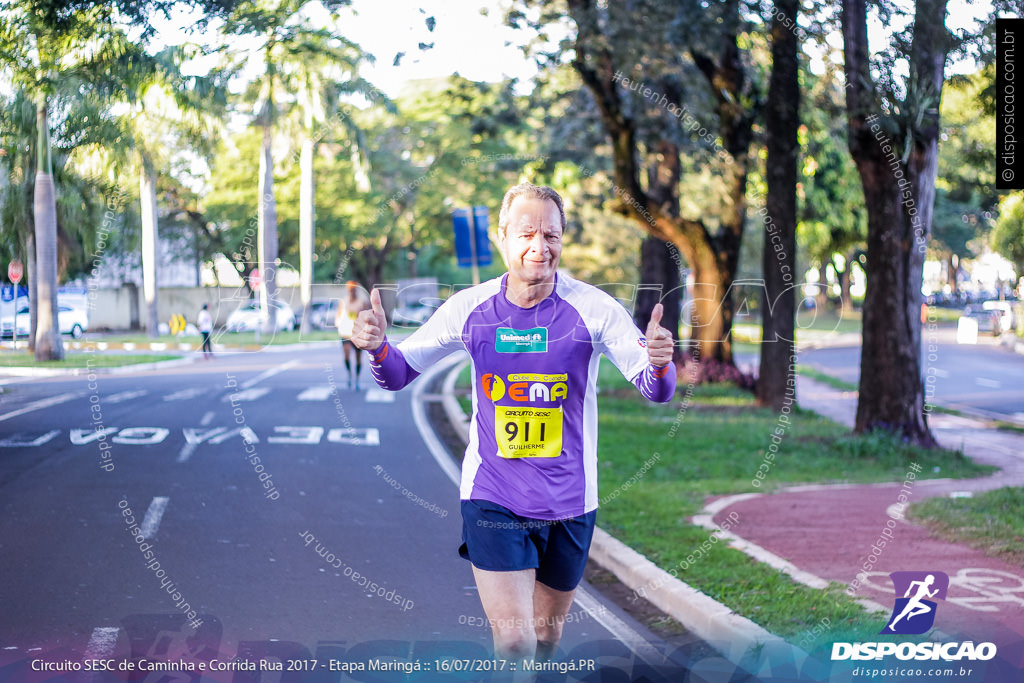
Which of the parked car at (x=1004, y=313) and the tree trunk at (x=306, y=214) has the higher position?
the tree trunk at (x=306, y=214)

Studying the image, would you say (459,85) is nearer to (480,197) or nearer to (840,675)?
(480,197)

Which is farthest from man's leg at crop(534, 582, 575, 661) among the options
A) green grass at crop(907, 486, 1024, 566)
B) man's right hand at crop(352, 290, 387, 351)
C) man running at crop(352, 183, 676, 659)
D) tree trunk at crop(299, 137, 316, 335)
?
tree trunk at crop(299, 137, 316, 335)

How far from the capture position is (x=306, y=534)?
8.34 meters

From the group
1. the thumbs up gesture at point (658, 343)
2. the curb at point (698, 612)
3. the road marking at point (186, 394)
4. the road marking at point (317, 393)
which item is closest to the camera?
the thumbs up gesture at point (658, 343)

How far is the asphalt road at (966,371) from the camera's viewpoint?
21.3m

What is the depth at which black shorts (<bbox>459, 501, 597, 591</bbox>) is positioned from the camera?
3.98 m

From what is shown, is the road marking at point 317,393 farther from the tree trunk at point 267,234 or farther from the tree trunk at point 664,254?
the tree trunk at point 267,234

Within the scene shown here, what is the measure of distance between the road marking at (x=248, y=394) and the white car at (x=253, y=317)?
360 cm

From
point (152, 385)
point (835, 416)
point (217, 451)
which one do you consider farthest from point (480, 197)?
point (217, 451)

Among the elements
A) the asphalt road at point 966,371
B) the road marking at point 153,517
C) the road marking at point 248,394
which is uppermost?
the road marking at point 248,394

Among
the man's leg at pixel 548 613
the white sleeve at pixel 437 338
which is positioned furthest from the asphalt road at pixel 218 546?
the white sleeve at pixel 437 338

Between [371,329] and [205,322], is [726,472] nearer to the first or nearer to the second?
[205,322]

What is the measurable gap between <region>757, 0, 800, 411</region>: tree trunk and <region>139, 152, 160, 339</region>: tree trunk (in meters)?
10.1

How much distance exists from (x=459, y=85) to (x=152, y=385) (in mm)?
7871
